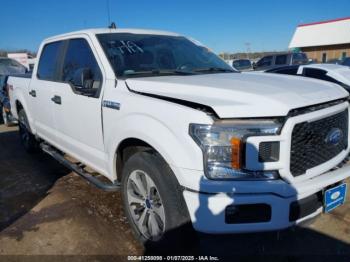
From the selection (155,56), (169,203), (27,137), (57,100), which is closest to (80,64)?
(57,100)

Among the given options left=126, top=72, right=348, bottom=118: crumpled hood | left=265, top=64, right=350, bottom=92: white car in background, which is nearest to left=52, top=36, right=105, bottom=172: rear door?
left=126, top=72, right=348, bottom=118: crumpled hood

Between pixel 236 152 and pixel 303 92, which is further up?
pixel 303 92

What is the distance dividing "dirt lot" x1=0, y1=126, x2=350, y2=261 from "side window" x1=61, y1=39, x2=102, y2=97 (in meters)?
1.38

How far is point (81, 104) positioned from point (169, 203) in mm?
1623

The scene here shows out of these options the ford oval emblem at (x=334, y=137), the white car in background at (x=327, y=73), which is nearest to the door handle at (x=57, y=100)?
the ford oval emblem at (x=334, y=137)

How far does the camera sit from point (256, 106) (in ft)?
7.08

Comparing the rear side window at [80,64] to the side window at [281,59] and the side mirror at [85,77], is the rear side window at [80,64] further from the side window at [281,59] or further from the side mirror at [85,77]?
the side window at [281,59]

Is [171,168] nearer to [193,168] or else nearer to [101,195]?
[193,168]

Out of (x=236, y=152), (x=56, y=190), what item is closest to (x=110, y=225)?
(x=56, y=190)

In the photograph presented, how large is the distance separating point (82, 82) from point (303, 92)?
2042 mm

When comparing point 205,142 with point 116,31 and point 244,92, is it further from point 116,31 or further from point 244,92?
point 116,31

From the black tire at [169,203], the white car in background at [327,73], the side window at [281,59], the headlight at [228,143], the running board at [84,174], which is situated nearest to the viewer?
the headlight at [228,143]

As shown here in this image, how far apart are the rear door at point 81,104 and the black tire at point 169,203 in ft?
2.73

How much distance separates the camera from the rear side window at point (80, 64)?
10.6 ft
